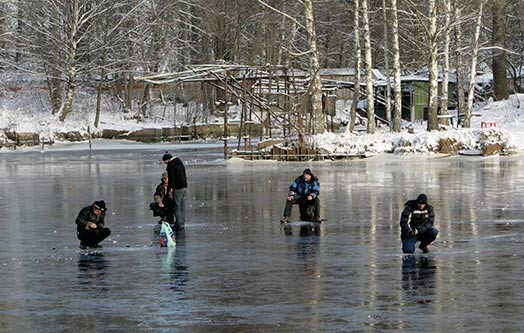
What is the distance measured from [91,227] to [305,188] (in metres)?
4.99

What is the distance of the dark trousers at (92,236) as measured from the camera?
59.9 ft

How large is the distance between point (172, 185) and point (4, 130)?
49.4 metres

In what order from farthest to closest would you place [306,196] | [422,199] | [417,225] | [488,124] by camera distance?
[488,124] < [306,196] < [417,225] < [422,199]

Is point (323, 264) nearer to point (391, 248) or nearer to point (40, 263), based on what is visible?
point (391, 248)

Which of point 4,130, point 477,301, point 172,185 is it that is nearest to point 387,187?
point 172,185

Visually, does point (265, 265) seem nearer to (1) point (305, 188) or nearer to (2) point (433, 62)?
(1) point (305, 188)

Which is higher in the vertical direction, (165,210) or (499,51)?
(499,51)

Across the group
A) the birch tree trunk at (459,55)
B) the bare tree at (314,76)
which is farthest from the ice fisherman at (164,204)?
the birch tree trunk at (459,55)

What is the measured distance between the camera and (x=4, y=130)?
68.4 metres

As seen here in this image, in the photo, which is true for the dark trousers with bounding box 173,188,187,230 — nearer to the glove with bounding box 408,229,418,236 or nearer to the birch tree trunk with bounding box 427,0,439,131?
the glove with bounding box 408,229,418,236

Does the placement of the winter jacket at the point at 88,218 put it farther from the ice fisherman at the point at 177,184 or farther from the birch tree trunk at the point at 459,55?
the birch tree trunk at the point at 459,55

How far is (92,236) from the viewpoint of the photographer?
18.3 m

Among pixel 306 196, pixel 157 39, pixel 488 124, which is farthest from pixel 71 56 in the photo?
pixel 306 196

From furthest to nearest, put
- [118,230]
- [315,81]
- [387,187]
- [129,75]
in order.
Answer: [129,75], [315,81], [387,187], [118,230]
